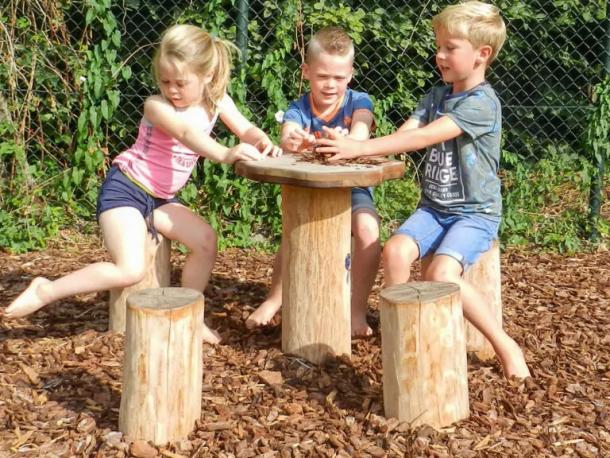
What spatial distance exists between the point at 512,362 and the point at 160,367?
5.09 feet

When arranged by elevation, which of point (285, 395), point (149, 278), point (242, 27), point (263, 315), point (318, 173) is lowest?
point (285, 395)

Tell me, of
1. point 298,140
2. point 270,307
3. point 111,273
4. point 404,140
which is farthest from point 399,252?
point 111,273

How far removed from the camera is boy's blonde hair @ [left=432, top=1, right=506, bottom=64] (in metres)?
4.23

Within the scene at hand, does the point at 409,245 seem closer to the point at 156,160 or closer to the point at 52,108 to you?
the point at 156,160

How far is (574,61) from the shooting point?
779 centimetres

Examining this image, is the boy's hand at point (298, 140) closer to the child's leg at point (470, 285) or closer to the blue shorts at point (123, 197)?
the blue shorts at point (123, 197)

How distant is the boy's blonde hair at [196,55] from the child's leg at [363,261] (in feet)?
2.94

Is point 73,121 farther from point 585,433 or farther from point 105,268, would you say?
point 585,433

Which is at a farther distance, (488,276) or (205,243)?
(205,243)

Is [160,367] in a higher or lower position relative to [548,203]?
lower

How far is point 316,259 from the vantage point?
4121 millimetres

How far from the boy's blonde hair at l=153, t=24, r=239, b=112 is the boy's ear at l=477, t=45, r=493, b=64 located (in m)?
1.14

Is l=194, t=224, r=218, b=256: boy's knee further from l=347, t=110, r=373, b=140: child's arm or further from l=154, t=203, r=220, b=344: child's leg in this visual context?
l=347, t=110, r=373, b=140: child's arm

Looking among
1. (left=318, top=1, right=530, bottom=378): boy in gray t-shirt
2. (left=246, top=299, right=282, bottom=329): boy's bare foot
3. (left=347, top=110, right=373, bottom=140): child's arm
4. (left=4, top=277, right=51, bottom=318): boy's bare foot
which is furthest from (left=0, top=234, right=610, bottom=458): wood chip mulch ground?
(left=347, top=110, right=373, bottom=140): child's arm
